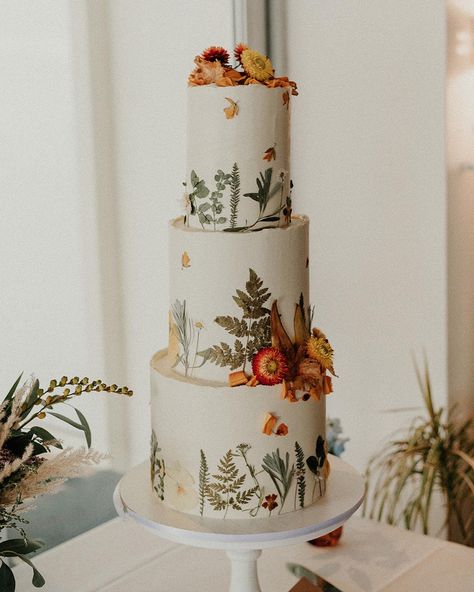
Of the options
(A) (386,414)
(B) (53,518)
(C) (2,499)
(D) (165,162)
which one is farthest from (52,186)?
(A) (386,414)

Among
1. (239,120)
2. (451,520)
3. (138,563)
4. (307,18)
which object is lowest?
(451,520)

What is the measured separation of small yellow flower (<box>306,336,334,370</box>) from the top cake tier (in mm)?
179

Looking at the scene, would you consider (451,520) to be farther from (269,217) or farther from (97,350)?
(269,217)

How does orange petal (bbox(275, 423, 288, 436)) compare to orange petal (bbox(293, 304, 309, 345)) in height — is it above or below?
below

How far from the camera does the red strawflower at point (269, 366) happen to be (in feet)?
4.03

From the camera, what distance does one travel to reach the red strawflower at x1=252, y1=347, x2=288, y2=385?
1228 millimetres

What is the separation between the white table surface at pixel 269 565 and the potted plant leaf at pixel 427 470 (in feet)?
1.32

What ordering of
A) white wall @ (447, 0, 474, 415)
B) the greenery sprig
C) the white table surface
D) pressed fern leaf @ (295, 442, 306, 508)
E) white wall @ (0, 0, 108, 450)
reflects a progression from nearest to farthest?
the greenery sprig
pressed fern leaf @ (295, 442, 306, 508)
the white table surface
white wall @ (0, 0, 108, 450)
white wall @ (447, 0, 474, 415)

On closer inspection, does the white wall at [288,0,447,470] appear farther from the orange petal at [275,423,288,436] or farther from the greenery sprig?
the greenery sprig

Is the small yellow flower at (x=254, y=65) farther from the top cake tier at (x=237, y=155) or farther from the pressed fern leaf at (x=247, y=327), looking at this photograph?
the pressed fern leaf at (x=247, y=327)

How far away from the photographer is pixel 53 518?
6.42ft

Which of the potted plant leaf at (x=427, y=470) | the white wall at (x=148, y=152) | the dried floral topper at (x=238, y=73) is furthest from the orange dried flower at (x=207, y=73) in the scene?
the potted plant leaf at (x=427, y=470)

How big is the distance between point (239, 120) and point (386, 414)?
1.45 meters

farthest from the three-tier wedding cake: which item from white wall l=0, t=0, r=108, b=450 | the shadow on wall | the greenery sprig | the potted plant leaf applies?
the potted plant leaf
